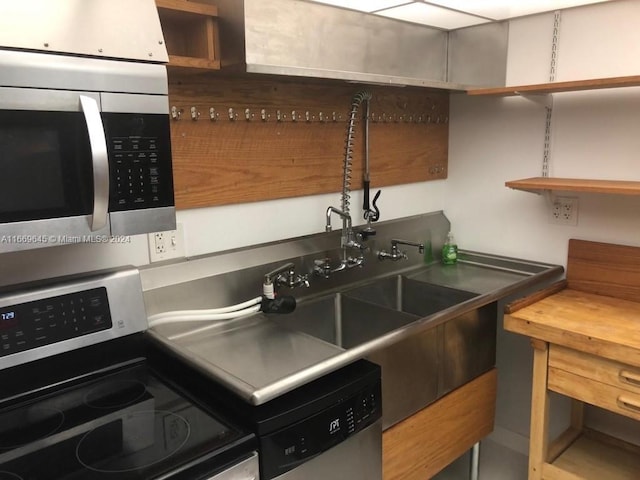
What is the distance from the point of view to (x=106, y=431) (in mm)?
Result: 1123

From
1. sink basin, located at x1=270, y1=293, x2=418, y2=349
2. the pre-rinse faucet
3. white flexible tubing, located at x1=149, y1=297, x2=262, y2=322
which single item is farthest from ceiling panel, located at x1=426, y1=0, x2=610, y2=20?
white flexible tubing, located at x1=149, y1=297, x2=262, y2=322

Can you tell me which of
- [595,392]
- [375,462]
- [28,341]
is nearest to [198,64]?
[28,341]

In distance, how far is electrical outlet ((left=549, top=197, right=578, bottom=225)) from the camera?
2.09 m

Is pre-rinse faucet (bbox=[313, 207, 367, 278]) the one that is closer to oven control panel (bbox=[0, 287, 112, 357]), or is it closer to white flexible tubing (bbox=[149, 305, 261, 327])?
white flexible tubing (bbox=[149, 305, 261, 327])

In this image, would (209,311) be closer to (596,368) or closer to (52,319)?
(52,319)

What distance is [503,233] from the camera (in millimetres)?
2332

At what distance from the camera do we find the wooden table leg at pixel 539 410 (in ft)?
5.72

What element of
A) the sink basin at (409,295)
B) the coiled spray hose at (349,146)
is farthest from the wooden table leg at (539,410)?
the coiled spray hose at (349,146)

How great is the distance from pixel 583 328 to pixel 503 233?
74 centimetres

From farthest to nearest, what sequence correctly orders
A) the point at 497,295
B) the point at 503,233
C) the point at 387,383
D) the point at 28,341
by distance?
the point at 503,233 → the point at 497,295 → the point at 387,383 → the point at 28,341

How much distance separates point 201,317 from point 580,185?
4.39 ft

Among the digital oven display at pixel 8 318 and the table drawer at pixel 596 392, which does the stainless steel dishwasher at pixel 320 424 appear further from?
the table drawer at pixel 596 392

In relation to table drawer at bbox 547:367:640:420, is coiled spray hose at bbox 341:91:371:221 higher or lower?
higher

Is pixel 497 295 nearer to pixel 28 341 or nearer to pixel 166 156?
pixel 166 156
